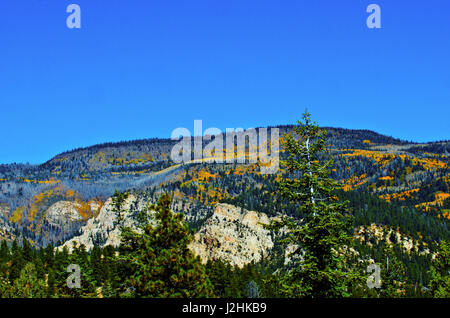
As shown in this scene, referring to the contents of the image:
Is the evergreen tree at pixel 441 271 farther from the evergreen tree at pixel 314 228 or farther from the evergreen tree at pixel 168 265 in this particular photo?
the evergreen tree at pixel 168 265

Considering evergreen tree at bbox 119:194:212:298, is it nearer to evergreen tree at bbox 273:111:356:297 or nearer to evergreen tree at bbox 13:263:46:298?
evergreen tree at bbox 273:111:356:297

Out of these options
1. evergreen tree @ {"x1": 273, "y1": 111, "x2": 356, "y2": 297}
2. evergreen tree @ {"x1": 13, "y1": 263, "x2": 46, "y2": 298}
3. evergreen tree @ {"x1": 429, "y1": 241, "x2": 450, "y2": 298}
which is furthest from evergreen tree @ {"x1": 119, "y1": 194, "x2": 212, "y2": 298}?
evergreen tree @ {"x1": 13, "y1": 263, "x2": 46, "y2": 298}

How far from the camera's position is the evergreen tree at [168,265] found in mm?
24203

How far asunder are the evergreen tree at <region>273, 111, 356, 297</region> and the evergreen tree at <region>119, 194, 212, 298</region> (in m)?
5.58

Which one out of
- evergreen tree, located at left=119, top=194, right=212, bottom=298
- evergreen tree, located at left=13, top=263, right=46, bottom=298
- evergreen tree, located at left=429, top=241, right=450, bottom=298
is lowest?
evergreen tree, located at left=13, top=263, right=46, bottom=298

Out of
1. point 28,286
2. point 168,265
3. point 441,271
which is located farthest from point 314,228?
point 28,286

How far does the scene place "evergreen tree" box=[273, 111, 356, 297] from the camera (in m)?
20.6

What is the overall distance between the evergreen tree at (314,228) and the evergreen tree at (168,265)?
18.3 ft

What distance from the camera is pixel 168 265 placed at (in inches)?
987

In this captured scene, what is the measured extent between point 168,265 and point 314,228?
8999 mm

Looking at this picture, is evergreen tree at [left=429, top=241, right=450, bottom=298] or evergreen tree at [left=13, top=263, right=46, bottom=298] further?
evergreen tree at [left=13, top=263, right=46, bottom=298]
